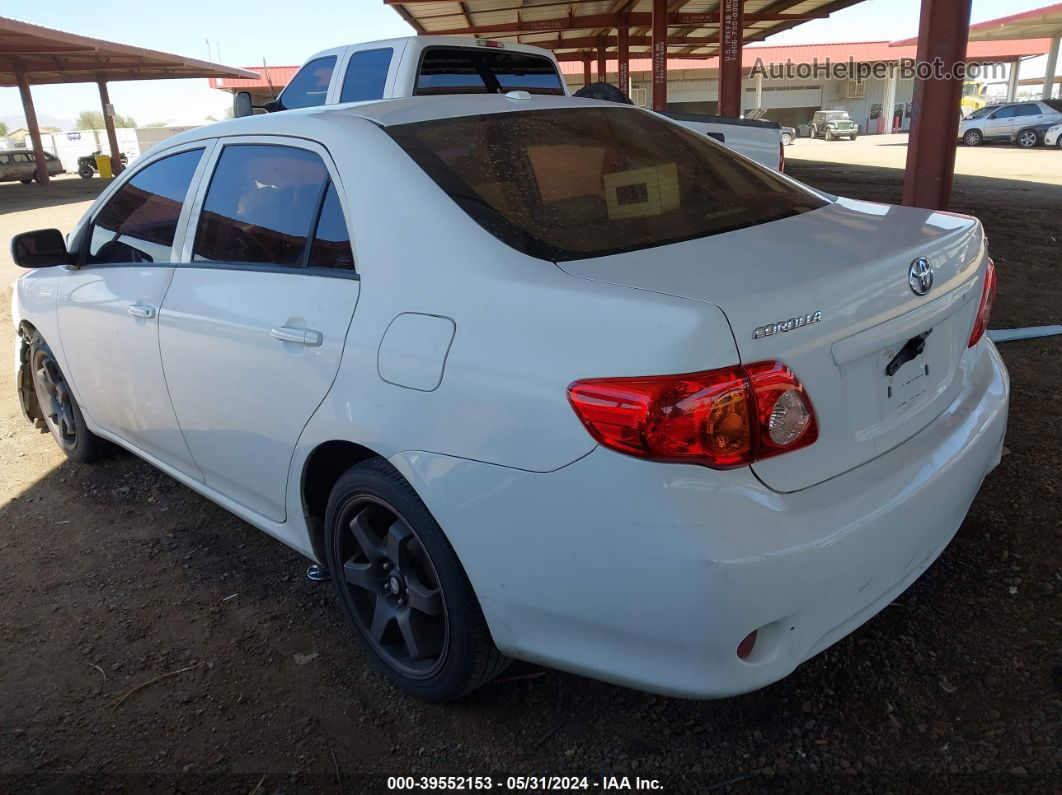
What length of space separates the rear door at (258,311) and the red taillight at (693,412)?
2.83 ft

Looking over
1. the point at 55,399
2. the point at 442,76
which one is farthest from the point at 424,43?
the point at 55,399

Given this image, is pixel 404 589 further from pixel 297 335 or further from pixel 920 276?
pixel 920 276

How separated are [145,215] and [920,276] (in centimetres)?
286

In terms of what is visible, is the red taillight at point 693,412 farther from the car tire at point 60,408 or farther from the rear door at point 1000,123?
the rear door at point 1000,123

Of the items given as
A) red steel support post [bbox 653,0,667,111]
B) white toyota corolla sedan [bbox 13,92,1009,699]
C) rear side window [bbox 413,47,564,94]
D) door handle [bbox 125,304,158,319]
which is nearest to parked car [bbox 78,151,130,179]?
red steel support post [bbox 653,0,667,111]

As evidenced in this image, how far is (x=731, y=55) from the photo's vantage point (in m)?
17.2

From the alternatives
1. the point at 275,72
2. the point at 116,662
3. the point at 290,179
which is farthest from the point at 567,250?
the point at 275,72

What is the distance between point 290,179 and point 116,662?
5.50ft

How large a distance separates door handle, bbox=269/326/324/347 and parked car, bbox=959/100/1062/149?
2941 centimetres

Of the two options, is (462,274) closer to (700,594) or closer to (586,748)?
(700,594)

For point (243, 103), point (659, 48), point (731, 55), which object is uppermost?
point (659, 48)

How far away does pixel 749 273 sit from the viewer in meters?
1.87

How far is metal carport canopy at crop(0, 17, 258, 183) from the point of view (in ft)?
80.6

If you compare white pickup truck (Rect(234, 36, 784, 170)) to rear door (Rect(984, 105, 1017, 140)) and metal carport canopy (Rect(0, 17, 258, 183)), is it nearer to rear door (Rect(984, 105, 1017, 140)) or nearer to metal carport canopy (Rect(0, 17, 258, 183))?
metal carport canopy (Rect(0, 17, 258, 183))
